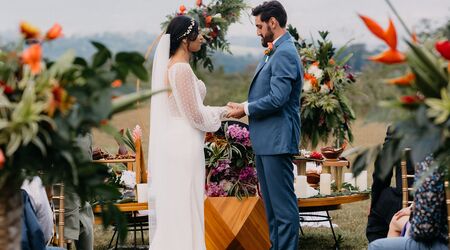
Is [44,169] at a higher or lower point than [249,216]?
higher

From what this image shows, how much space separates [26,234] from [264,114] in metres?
2.15

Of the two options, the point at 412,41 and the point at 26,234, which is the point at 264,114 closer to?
the point at 26,234

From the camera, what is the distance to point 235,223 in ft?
19.3

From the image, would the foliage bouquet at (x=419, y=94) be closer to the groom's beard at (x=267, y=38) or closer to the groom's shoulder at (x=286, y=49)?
the groom's shoulder at (x=286, y=49)

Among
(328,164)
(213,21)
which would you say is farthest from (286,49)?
(213,21)

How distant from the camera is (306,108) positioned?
629cm

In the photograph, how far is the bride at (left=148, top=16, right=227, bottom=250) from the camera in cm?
556

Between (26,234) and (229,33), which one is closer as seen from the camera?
(26,234)

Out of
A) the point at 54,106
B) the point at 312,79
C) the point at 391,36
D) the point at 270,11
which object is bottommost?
the point at 54,106

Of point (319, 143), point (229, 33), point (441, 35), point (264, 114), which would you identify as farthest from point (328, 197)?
point (441, 35)

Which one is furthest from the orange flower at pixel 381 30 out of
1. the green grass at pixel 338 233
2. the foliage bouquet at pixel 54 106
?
the green grass at pixel 338 233

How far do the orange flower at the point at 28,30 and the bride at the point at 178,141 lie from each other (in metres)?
3.64

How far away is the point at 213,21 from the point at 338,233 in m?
2.24

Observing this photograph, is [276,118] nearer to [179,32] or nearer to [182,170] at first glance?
[182,170]
